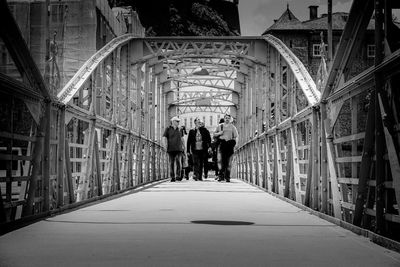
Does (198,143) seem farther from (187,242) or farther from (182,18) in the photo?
(182,18)

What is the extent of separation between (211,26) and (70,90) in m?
52.4

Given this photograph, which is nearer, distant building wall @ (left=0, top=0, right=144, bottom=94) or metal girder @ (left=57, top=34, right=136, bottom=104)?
metal girder @ (left=57, top=34, right=136, bottom=104)

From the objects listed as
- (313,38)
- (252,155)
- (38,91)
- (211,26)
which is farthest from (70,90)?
(211,26)

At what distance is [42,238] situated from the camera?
4.09 meters

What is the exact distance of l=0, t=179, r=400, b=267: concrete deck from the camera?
3.23 metres

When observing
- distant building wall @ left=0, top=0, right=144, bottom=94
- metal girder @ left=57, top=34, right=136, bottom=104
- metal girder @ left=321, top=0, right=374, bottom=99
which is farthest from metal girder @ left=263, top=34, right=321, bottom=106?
distant building wall @ left=0, top=0, right=144, bottom=94

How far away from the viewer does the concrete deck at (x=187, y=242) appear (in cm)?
323

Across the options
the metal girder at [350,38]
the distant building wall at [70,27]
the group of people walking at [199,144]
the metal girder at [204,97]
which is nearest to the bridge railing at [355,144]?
the metal girder at [350,38]

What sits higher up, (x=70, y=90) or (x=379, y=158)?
(x=70, y=90)

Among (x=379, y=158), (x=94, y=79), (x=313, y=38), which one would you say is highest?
(x=313, y=38)

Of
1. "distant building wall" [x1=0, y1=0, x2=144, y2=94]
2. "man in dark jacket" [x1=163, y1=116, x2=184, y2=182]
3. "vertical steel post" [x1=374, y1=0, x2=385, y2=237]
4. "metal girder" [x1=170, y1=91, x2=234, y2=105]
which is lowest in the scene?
"vertical steel post" [x1=374, y1=0, x2=385, y2=237]

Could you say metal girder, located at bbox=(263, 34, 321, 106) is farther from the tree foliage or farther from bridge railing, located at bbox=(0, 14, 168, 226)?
the tree foliage

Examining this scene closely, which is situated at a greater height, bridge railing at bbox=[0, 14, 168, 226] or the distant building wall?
the distant building wall

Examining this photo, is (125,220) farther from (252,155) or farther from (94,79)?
(252,155)
